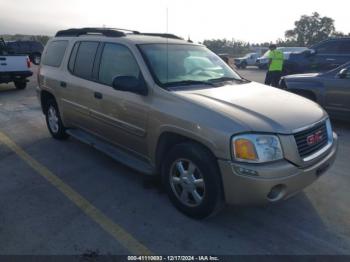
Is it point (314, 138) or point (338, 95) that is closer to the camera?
point (314, 138)

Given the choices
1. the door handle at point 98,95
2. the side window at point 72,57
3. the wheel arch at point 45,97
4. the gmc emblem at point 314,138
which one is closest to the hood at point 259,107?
the gmc emblem at point 314,138

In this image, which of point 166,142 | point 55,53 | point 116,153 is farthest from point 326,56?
point 166,142

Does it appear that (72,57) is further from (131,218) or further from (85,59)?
(131,218)

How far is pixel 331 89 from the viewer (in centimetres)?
750

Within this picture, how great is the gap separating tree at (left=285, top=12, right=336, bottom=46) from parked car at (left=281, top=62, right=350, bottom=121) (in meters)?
62.1

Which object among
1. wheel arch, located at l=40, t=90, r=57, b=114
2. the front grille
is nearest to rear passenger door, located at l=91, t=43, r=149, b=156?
the front grille

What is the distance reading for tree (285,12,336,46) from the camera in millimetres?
65606

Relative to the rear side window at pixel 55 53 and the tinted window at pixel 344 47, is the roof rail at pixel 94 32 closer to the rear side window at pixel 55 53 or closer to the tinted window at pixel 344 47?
the rear side window at pixel 55 53

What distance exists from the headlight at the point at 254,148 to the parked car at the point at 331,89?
16.1 feet

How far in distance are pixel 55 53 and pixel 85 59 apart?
1.21m

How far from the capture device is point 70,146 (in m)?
6.09

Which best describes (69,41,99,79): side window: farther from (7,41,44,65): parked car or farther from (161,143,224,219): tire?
(7,41,44,65): parked car

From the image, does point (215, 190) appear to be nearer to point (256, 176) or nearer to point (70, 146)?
point (256, 176)

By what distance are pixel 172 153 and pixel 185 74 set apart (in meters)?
1.11
